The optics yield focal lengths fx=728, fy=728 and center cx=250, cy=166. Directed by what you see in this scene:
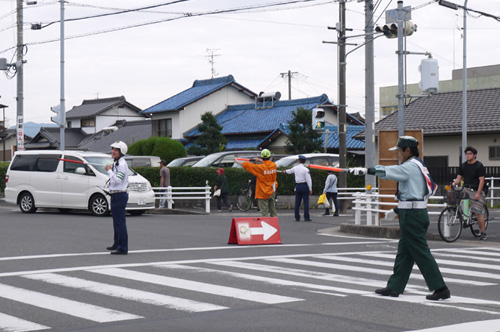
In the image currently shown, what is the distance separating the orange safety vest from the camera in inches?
633

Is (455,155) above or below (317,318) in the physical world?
above

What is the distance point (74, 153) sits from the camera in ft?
73.3

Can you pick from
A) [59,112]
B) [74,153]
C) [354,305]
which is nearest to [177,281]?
[354,305]

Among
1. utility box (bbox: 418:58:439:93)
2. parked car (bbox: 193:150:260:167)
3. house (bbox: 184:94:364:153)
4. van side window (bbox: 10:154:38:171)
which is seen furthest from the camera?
house (bbox: 184:94:364:153)

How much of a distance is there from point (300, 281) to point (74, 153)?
1471 cm

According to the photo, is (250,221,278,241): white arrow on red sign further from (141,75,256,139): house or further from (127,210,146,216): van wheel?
(141,75,256,139): house

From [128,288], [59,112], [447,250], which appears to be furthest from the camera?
[59,112]

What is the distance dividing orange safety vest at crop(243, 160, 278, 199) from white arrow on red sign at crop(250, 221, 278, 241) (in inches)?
85.8

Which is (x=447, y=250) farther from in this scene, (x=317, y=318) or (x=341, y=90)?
(x=341, y=90)

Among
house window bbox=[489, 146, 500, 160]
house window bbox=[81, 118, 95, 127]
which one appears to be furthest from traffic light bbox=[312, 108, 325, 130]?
house window bbox=[81, 118, 95, 127]

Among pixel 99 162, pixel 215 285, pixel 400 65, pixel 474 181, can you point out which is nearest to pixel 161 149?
pixel 99 162

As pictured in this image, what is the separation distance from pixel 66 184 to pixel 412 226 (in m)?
16.0

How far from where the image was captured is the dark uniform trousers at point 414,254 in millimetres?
7531

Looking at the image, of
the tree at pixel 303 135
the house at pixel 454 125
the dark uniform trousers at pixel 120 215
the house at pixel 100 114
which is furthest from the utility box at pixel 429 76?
the house at pixel 100 114
